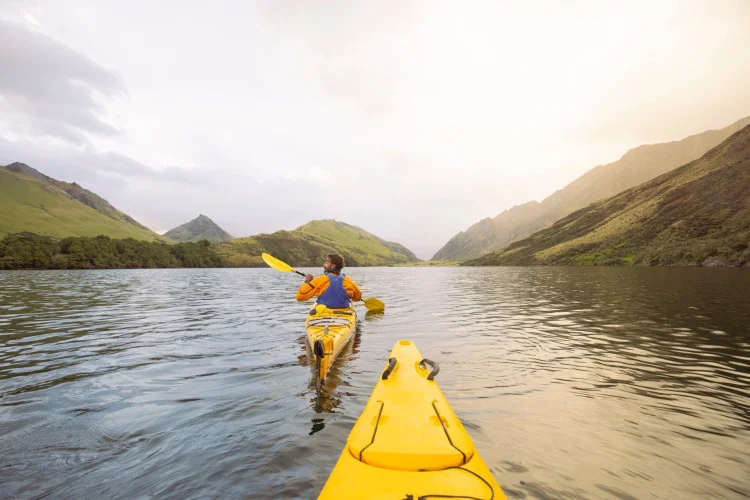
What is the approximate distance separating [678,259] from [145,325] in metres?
128

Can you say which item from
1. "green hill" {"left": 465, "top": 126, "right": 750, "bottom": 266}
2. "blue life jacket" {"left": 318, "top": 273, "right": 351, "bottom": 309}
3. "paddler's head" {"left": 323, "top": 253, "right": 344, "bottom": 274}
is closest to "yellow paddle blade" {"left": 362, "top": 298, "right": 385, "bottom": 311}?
"blue life jacket" {"left": 318, "top": 273, "right": 351, "bottom": 309}

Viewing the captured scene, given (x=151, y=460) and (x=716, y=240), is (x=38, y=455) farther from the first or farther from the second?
(x=716, y=240)

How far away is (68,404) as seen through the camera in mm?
7684

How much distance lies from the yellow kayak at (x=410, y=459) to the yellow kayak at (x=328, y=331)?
331 centimetres

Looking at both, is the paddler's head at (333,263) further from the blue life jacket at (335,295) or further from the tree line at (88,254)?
the tree line at (88,254)

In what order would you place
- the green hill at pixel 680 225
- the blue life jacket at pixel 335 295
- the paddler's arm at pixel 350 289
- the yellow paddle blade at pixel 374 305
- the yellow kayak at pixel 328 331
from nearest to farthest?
the yellow kayak at pixel 328 331, the blue life jacket at pixel 335 295, the paddler's arm at pixel 350 289, the yellow paddle blade at pixel 374 305, the green hill at pixel 680 225

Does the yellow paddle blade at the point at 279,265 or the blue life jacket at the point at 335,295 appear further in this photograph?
the yellow paddle blade at the point at 279,265

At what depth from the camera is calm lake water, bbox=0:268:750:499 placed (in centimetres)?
504

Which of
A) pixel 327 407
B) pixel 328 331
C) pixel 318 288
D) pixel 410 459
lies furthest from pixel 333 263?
pixel 410 459

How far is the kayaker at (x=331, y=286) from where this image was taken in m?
13.3

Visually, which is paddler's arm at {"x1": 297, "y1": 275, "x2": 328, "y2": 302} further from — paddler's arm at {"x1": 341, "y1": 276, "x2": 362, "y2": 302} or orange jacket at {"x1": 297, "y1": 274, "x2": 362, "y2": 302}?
paddler's arm at {"x1": 341, "y1": 276, "x2": 362, "y2": 302}

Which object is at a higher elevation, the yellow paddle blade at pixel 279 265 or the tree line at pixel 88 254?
the tree line at pixel 88 254

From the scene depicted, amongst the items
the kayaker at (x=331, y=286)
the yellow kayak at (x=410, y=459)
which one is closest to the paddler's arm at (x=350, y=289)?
the kayaker at (x=331, y=286)

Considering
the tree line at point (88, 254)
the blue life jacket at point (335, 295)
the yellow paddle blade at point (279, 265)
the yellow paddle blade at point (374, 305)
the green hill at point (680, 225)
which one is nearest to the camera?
the blue life jacket at point (335, 295)
